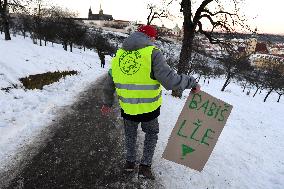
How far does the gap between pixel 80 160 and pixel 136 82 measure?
177 centimetres

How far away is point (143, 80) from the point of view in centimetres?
386

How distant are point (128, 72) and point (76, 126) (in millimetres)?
3170

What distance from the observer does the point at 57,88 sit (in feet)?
37.4

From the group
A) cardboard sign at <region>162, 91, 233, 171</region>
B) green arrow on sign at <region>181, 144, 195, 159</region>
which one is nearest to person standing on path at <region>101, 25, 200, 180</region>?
cardboard sign at <region>162, 91, 233, 171</region>

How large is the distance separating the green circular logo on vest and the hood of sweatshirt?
0.07 metres

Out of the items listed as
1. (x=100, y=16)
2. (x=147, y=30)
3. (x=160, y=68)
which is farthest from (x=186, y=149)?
(x=100, y=16)

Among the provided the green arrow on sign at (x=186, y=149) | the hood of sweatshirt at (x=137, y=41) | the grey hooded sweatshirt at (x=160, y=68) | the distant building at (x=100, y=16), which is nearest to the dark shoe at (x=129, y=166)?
the green arrow on sign at (x=186, y=149)

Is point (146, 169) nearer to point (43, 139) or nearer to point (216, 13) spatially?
point (43, 139)

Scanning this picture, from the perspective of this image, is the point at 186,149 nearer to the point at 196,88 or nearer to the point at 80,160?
the point at 196,88

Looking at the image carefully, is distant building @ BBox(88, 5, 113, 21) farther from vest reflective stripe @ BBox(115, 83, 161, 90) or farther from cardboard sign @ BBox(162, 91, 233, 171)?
vest reflective stripe @ BBox(115, 83, 161, 90)

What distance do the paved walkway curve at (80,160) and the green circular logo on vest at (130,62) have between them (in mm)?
1535

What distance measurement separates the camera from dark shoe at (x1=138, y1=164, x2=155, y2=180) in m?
4.36

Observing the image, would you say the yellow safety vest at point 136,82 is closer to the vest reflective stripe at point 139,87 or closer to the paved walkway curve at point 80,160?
the vest reflective stripe at point 139,87

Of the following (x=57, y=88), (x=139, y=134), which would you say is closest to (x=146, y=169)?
(x=139, y=134)
